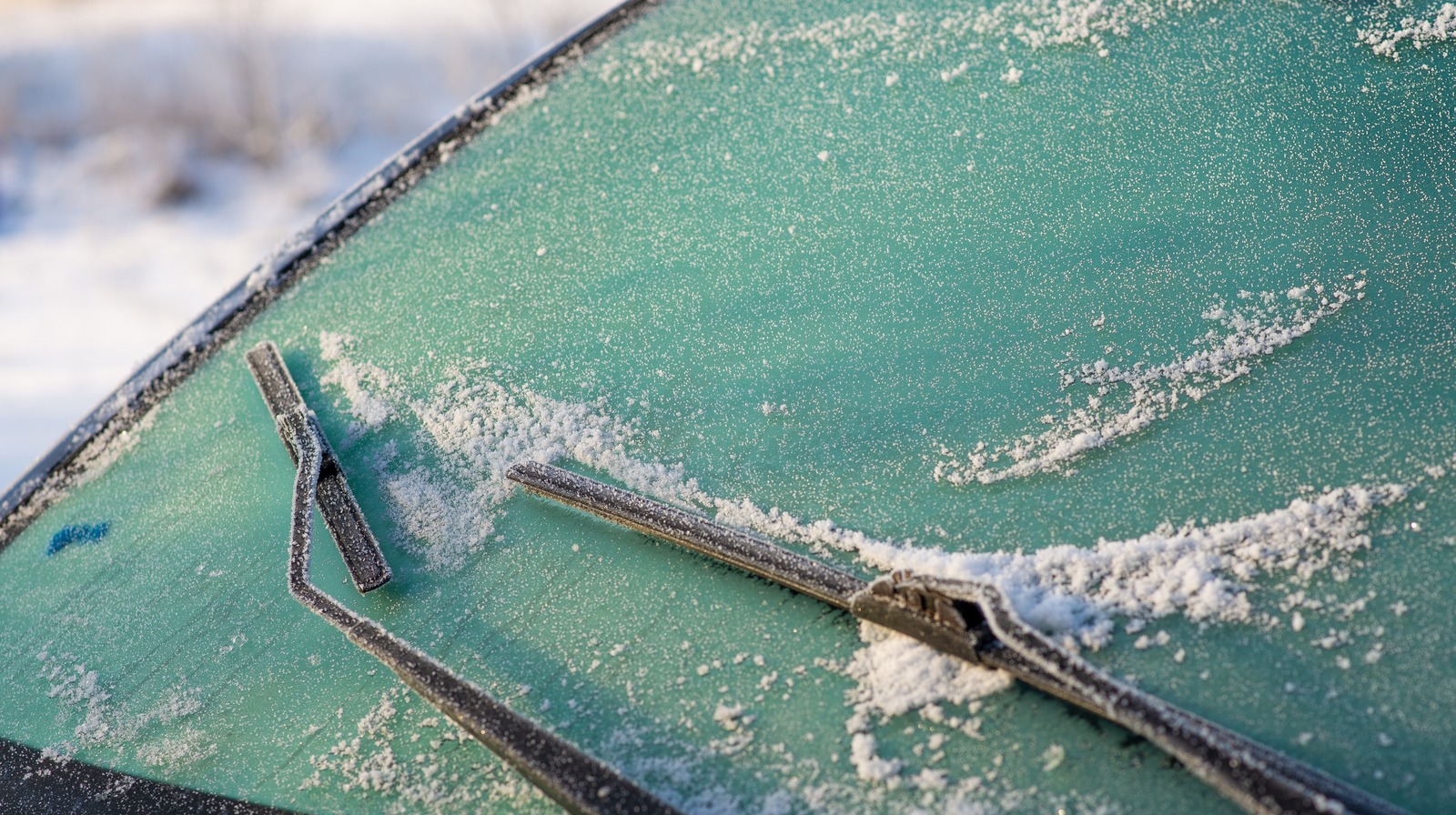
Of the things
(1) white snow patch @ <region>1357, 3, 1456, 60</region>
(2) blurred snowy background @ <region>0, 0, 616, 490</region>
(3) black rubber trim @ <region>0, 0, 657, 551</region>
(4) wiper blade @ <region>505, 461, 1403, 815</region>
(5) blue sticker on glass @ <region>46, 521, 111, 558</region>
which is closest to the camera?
(4) wiper blade @ <region>505, 461, 1403, 815</region>

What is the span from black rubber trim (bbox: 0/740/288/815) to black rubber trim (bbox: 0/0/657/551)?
0.60 m

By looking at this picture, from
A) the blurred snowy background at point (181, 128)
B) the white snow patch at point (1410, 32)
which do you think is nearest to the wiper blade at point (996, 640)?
the white snow patch at point (1410, 32)

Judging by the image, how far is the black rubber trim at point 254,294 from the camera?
2004mm

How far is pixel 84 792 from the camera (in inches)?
55.7

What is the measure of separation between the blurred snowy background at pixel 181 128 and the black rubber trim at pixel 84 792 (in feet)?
19.0

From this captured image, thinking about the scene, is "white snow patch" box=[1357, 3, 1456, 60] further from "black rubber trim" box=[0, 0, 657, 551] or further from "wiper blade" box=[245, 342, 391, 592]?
"wiper blade" box=[245, 342, 391, 592]

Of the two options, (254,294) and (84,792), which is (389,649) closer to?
(84,792)

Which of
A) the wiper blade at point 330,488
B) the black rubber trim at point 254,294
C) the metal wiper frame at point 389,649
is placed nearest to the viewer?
the metal wiper frame at point 389,649

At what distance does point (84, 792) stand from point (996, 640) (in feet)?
3.68

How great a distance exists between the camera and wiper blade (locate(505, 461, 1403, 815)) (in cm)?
95

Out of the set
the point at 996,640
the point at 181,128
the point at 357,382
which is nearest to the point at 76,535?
the point at 357,382

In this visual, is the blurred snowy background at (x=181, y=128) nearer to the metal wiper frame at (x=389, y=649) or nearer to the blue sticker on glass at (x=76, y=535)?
the blue sticker on glass at (x=76, y=535)

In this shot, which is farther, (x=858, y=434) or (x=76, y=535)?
(x=76, y=535)

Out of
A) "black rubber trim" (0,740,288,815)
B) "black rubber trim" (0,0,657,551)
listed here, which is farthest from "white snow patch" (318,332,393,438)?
"black rubber trim" (0,740,288,815)
